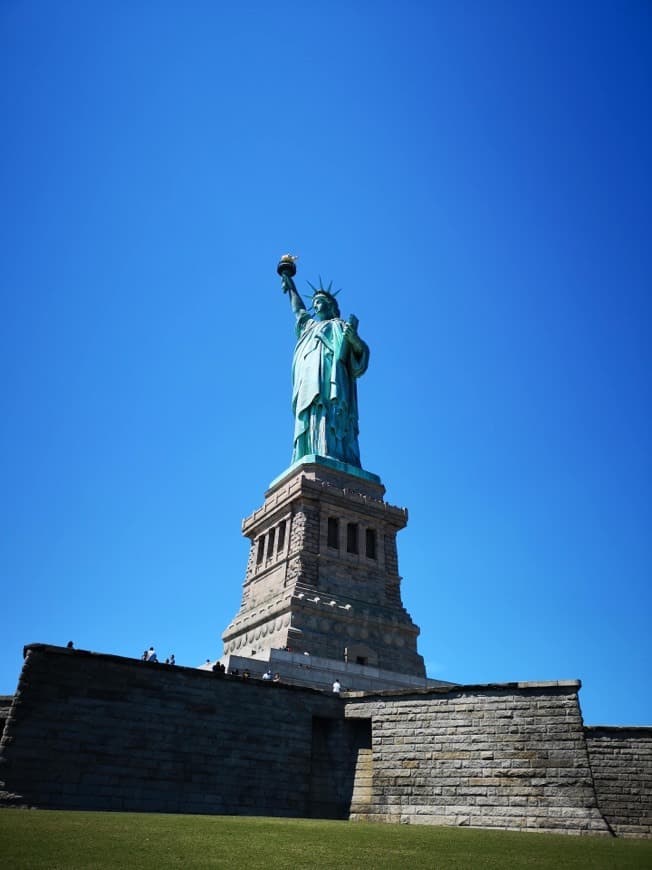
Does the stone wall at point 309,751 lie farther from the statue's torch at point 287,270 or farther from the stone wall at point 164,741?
the statue's torch at point 287,270

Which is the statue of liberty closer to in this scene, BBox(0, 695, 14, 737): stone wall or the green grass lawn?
BBox(0, 695, 14, 737): stone wall

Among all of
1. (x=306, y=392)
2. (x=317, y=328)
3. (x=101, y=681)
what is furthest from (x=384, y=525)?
(x=101, y=681)

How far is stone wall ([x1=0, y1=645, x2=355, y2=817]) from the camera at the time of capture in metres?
13.0

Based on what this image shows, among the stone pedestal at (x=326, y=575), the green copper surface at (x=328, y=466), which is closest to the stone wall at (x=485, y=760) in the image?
the stone pedestal at (x=326, y=575)

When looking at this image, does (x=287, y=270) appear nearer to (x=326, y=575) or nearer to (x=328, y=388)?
(x=328, y=388)

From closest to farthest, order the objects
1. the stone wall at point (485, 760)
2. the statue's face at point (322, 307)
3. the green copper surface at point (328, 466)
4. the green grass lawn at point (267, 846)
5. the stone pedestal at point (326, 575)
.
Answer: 1. the green grass lawn at point (267, 846)
2. the stone wall at point (485, 760)
3. the stone pedestal at point (326, 575)
4. the green copper surface at point (328, 466)
5. the statue's face at point (322, 307)

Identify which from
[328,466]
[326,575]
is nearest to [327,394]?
[328,466]

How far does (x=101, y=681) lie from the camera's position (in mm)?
14250

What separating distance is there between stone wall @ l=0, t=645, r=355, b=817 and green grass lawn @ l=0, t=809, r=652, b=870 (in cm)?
223

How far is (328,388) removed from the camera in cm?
4081

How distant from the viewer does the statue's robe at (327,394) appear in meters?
39.8

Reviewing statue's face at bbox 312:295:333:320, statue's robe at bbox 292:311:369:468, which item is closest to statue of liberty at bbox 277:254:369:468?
statue's robe at bbox 292:311:369:468

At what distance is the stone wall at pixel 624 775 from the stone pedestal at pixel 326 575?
1459 cm

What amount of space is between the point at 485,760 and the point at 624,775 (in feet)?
13.4
